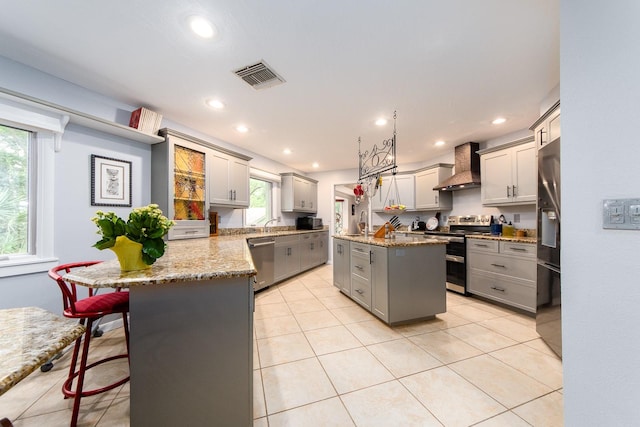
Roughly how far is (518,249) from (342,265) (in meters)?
2.19

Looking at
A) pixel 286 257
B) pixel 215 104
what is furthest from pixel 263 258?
pixel 215 104

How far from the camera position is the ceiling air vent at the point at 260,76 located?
6.46ft

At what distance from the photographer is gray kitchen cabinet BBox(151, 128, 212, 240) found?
2.70m

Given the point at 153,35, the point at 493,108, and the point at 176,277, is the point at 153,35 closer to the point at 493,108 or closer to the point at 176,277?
the point at 176,277

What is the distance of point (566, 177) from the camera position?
3.58 feet

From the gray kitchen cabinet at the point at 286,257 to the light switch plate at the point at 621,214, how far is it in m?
3.69

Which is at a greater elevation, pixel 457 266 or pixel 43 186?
pixel 43 186

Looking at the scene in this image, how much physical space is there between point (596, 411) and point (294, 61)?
264 centimetres

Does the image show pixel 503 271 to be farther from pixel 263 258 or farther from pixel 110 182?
pixel 110 182

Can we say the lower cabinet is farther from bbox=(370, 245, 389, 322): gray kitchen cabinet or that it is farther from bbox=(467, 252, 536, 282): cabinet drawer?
bbox=(467, 252, 536, 282): cabinet drawer

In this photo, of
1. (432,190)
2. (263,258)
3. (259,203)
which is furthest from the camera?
(259,203)

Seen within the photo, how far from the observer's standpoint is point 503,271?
2984 millimetres

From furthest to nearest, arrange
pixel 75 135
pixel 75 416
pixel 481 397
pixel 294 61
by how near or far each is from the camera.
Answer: pixel 75 135
pixel 294 61
pixel 481 397
pixel 75 416

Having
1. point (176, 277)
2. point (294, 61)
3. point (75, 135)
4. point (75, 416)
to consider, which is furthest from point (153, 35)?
point (75, 416)
